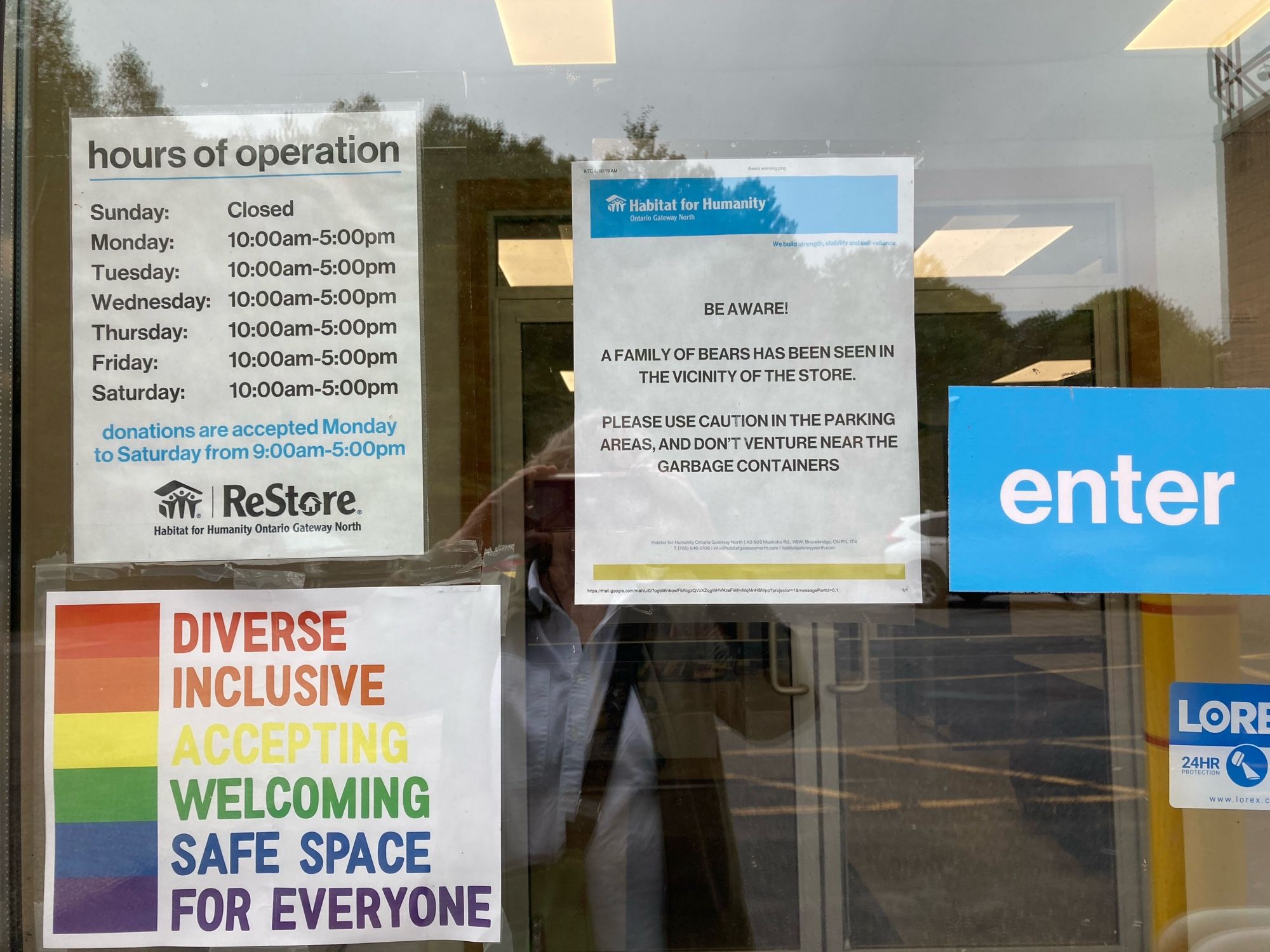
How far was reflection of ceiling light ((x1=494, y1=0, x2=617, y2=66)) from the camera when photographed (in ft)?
5.22

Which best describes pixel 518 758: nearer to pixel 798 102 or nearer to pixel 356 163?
pixel 356 163

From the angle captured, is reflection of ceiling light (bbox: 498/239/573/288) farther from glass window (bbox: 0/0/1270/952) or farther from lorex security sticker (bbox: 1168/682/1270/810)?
lorex security sticker (bbox: 1168/682/1270/810)

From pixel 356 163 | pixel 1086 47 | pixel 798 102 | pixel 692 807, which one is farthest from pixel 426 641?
pixel 1086 47

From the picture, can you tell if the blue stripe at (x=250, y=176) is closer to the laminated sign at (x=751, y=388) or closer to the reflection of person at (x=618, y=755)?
the laminated sign at (x=751, y=388)

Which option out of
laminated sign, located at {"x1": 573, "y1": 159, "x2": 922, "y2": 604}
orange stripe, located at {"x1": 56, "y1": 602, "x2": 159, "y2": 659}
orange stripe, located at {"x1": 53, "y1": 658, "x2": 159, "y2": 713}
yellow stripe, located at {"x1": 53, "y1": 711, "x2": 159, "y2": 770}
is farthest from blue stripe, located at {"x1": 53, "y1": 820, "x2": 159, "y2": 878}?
laminated sign, located at {"x1": 573, "y1": 159, "x2": 922, "y2": 604}

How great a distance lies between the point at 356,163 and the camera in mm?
1565

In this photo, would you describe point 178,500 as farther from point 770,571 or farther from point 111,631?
point 770,571

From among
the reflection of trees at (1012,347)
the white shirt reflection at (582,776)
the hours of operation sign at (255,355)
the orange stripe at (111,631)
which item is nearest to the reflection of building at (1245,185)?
the reflection of trees at (1012,347)

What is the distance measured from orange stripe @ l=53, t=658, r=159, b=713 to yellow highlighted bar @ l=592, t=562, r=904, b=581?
0.97m

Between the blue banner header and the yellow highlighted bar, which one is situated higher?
the blue banner header

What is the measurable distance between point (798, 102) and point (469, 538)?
1081mm

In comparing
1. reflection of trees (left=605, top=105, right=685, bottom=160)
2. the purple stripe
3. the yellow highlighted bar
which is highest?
reflection of trees (left=605, top=105, right=685, bottom=160)

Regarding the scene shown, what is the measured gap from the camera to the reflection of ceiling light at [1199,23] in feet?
5.23

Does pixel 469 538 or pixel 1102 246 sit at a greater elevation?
pixel 1102 246
